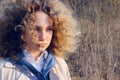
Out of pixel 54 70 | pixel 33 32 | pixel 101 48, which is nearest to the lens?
pixel 33 32

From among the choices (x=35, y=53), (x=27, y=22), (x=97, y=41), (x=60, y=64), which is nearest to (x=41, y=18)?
(x=27, y=22)

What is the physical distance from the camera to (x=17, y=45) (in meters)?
2.14

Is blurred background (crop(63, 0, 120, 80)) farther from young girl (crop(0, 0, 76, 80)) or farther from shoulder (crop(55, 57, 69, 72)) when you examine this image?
young girl (crop(0, 0, 76, 80))

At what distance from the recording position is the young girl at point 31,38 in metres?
2.07

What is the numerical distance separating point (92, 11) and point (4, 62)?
4249 millimetres

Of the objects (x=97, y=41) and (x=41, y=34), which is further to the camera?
(x=97, y=41)

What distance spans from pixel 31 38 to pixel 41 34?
0.18 ft

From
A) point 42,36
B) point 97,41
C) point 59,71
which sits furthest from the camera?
point 97,41

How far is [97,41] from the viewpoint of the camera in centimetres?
607

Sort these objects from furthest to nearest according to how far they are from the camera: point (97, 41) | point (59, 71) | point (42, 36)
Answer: point (97, 41)
point (59, 71)
point (42, 36)

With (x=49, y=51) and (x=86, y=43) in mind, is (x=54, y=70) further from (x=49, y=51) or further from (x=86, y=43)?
(x=86, y=43)

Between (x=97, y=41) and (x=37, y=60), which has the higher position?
(x=37, y=60)

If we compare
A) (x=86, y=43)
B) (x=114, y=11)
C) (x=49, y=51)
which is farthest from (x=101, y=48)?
A: (x=49, y=51)

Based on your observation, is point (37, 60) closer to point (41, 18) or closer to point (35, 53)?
point (35, 53)
